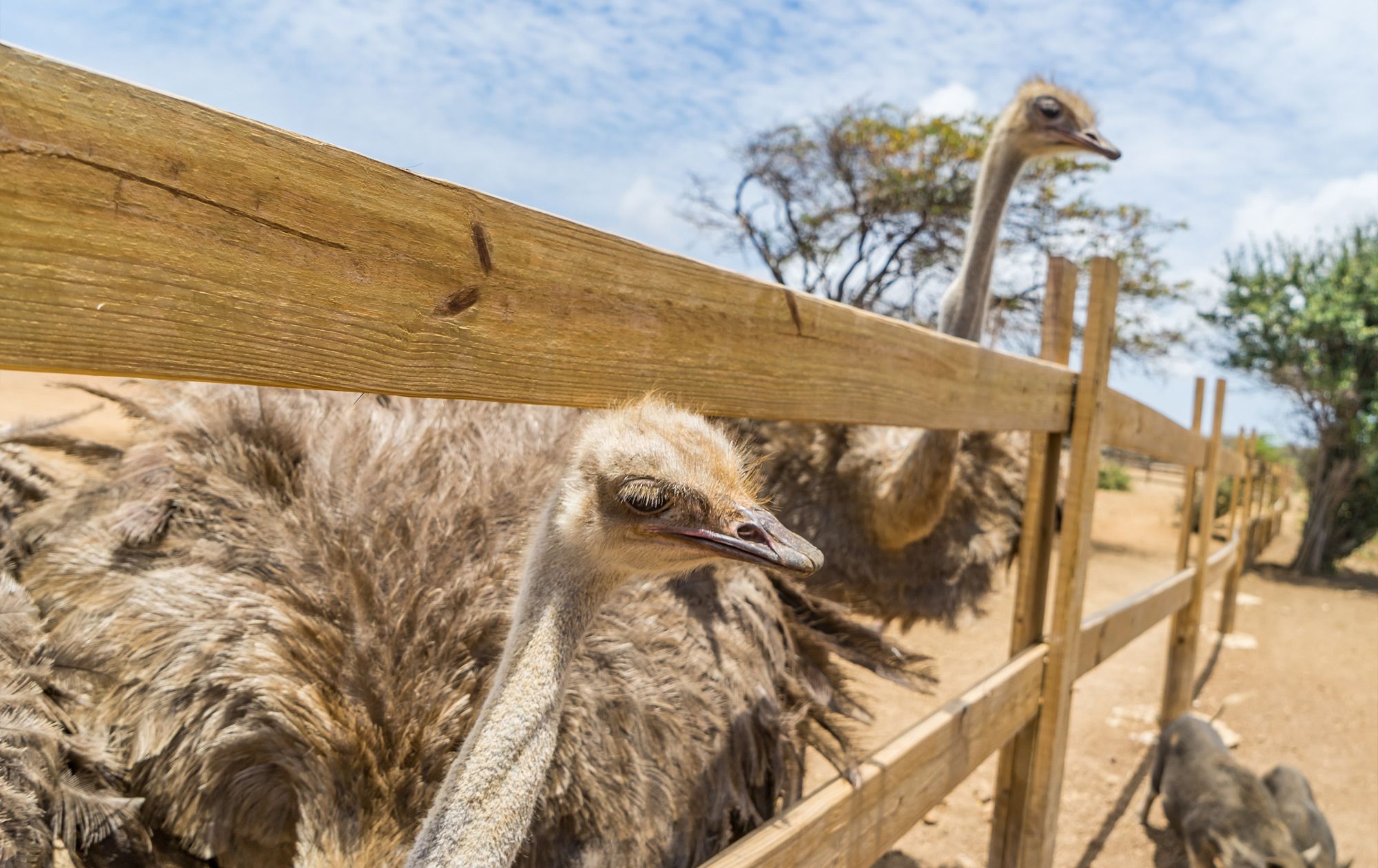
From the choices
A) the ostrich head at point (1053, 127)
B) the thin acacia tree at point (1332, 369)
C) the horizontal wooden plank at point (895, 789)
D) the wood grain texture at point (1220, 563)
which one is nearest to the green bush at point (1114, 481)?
the thin acacia tree at point (1332, 369)

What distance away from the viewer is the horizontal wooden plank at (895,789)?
1492mm

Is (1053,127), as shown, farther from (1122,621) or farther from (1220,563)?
(1220,563)

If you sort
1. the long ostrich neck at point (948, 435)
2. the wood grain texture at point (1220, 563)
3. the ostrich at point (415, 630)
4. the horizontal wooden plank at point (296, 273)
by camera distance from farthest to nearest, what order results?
the wood grain texture at point (1220, 563) → the long ostrich neck at point (948, 435) → the ostrich at point (415, 630) → the horizontal wooden plank at point (296, 273)

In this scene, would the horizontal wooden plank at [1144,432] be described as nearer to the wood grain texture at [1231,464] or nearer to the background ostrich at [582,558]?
the background ostrich at [582,558]

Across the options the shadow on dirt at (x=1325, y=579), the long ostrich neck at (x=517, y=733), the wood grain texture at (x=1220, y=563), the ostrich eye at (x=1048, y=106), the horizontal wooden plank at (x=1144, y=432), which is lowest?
the shadow on dirt at (x=1325, y=579)

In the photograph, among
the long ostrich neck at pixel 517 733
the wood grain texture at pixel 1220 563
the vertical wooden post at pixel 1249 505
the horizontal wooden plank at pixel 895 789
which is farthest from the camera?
the vertical wooden post at pixel 1249 505

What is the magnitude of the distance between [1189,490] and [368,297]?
631 centimetres

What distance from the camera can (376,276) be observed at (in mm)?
812

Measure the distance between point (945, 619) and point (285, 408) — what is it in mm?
3188

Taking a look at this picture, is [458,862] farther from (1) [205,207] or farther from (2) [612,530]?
(1) [205,207]

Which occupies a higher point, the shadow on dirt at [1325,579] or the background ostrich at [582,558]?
the background ostrich at [582,558]

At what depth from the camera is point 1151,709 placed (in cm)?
631

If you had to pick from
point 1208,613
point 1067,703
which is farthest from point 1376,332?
point 1067,703

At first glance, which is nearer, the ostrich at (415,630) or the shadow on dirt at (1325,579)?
the ostrich at (415,630)
